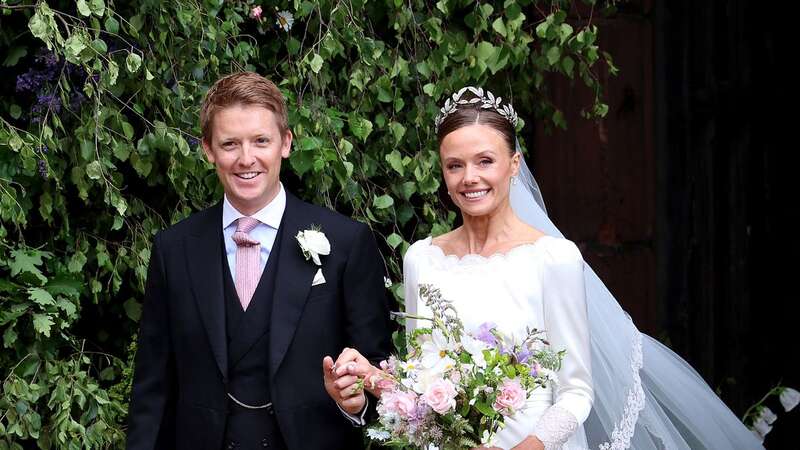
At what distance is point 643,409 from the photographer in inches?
138

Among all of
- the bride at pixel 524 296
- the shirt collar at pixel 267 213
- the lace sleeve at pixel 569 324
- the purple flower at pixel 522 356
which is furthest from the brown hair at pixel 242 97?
the purple flower at pixel 522 356

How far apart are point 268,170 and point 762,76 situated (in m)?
2.85

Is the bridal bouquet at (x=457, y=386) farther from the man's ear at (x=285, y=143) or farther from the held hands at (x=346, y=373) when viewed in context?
the man's ear at (x=285, y=143)

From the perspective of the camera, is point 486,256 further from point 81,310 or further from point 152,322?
point 81,310

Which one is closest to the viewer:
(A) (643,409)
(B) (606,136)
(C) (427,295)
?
(C) (427,295)

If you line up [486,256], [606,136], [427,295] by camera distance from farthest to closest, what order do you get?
[606,136]
[486,256]
[427,295]

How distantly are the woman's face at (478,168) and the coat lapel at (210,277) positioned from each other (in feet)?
2.01

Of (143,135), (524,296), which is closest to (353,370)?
(524,296)

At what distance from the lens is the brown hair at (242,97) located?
332 centimetres

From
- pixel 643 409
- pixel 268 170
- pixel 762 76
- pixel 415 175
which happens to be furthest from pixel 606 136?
pixel 268 170

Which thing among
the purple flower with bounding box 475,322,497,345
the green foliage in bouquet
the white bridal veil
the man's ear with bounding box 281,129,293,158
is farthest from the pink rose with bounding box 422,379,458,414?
the green foliage in bouquet

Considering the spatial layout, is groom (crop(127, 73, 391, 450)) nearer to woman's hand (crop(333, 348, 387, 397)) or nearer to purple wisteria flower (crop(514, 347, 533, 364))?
woman's hand (crop(333, 348, 387, 397))

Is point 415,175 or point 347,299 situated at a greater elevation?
point 415,175

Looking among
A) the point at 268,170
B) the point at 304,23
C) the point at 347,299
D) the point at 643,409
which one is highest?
the point at 304,23
